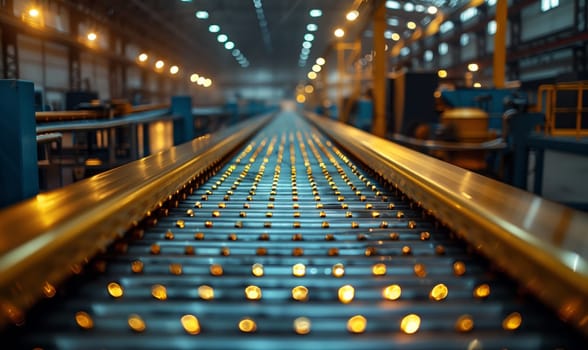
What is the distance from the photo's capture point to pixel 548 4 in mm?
19047

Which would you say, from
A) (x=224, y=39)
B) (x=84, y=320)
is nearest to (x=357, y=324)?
(x=84, y=320)

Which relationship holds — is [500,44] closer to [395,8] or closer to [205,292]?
[395,8]

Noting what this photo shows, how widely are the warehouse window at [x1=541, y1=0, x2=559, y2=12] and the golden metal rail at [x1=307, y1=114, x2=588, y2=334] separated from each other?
1696 cm

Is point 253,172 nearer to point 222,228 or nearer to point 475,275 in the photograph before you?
point 222,228

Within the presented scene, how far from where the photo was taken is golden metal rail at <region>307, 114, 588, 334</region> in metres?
1.96

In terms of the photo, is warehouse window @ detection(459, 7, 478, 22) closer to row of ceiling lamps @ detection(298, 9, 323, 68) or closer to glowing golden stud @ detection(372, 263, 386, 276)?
row of ceiling lamps @ detection(298, 9, 323, 68)

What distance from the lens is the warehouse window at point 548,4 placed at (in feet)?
61.2

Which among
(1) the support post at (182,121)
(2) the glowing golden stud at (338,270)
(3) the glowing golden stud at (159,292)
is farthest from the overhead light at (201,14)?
(3) the glowing golden stud at (159,292)

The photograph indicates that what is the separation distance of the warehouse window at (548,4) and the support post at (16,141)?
1896cm

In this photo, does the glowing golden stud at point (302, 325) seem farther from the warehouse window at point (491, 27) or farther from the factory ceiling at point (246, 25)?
the warehouse window at point (491, 27)

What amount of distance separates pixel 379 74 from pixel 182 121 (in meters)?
5.36

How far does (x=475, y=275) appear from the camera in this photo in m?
2.69

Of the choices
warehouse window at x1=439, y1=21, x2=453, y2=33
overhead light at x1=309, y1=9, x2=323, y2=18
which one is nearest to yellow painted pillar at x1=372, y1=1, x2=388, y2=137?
overhead light at x1=309, y1=9, x2=323, y2=18

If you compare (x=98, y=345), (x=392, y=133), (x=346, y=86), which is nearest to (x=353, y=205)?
(x=98, y=345)
